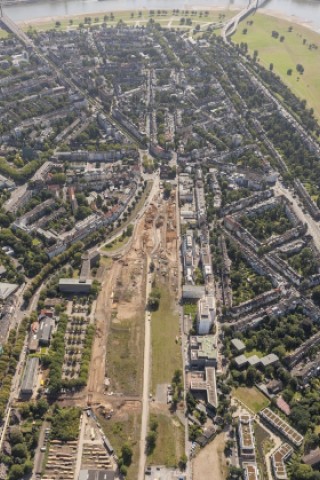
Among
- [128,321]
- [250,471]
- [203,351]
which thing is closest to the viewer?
[250,471]

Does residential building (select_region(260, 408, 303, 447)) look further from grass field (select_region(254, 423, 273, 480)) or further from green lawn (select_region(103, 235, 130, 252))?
green lawn (select_region(103, 235, 130, 252))

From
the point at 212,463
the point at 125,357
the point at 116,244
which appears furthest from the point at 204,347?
the point at 116,244

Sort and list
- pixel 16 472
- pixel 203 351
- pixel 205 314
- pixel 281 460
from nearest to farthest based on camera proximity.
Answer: pixel 16 472
pixel 281 460
pixel 203 351
pixel 205 314

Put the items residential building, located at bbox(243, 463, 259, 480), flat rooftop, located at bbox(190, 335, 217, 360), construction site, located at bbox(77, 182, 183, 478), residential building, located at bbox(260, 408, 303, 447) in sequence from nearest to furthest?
1. residential building, located at bbox(243, 463, 259, 480)
2. residential building, located at bbox(260, 408, 303, 447)
3. construction site, located at bbox(77, 182, 183, 478)
4. flat rooftop, located at bbox(190, 335, 217, 360)

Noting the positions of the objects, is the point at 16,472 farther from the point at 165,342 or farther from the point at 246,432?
the point at 246,432

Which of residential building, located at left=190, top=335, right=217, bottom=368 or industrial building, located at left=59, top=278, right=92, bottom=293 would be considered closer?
residential building, located at left=190, top=335, right=217, bottom=368

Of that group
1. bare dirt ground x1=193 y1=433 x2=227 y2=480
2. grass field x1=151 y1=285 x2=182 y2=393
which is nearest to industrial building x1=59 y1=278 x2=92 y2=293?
grass field x1=151 y1=285 x2=182 y2=393

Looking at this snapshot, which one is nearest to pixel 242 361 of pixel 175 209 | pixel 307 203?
pixel 175 209
